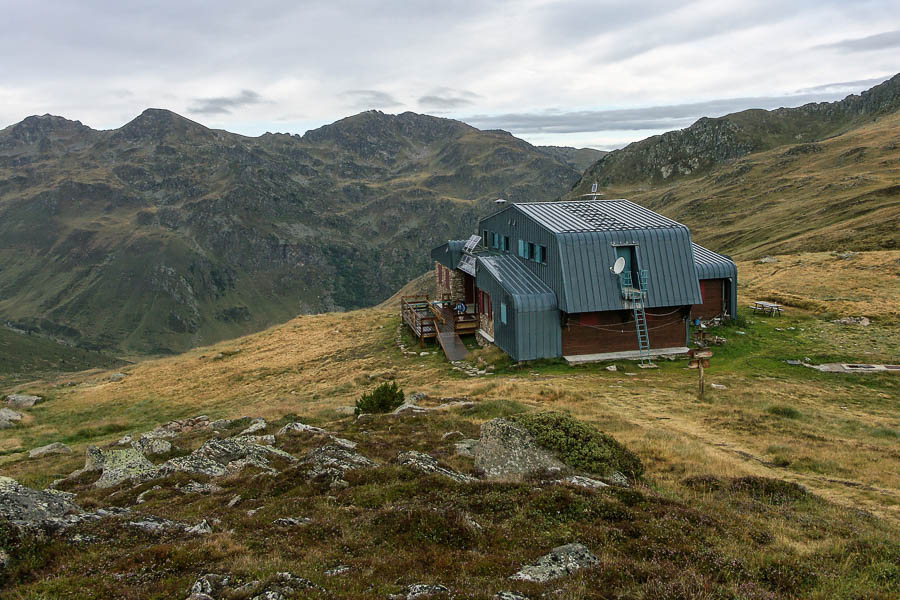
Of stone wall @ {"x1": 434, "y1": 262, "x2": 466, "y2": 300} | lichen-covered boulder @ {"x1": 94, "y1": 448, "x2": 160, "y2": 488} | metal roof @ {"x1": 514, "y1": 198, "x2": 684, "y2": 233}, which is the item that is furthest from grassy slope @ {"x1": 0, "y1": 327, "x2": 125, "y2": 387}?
lichen-covered boulder @ {"x1": 94, "y1": 448, "x2": 160, "y2": 488}

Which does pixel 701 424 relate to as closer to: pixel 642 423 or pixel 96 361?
pixel 642 423

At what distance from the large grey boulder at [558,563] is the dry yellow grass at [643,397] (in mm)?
6079

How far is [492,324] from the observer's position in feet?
107

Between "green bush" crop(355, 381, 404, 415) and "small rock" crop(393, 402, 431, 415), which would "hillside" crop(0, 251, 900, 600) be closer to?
"small rock" crop(393, 402, 431, 415)

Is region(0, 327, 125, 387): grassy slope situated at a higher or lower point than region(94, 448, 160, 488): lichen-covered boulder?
lower

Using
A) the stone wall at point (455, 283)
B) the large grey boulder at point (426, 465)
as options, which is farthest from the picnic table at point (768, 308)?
the large grey boulder at point (426, 465)

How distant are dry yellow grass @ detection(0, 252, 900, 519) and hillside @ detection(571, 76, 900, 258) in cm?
1837

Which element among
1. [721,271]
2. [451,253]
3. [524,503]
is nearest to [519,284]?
[451,253]

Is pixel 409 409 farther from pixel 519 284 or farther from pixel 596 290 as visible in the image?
pixel 596 290

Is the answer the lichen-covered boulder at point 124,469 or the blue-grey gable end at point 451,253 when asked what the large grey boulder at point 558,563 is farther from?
the blue-grey gable end at point 451,253

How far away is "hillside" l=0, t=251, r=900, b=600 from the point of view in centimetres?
651

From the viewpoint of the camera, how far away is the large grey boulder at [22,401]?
36031mm

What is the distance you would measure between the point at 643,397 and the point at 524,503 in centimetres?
1465

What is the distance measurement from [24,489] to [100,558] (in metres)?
2.74
